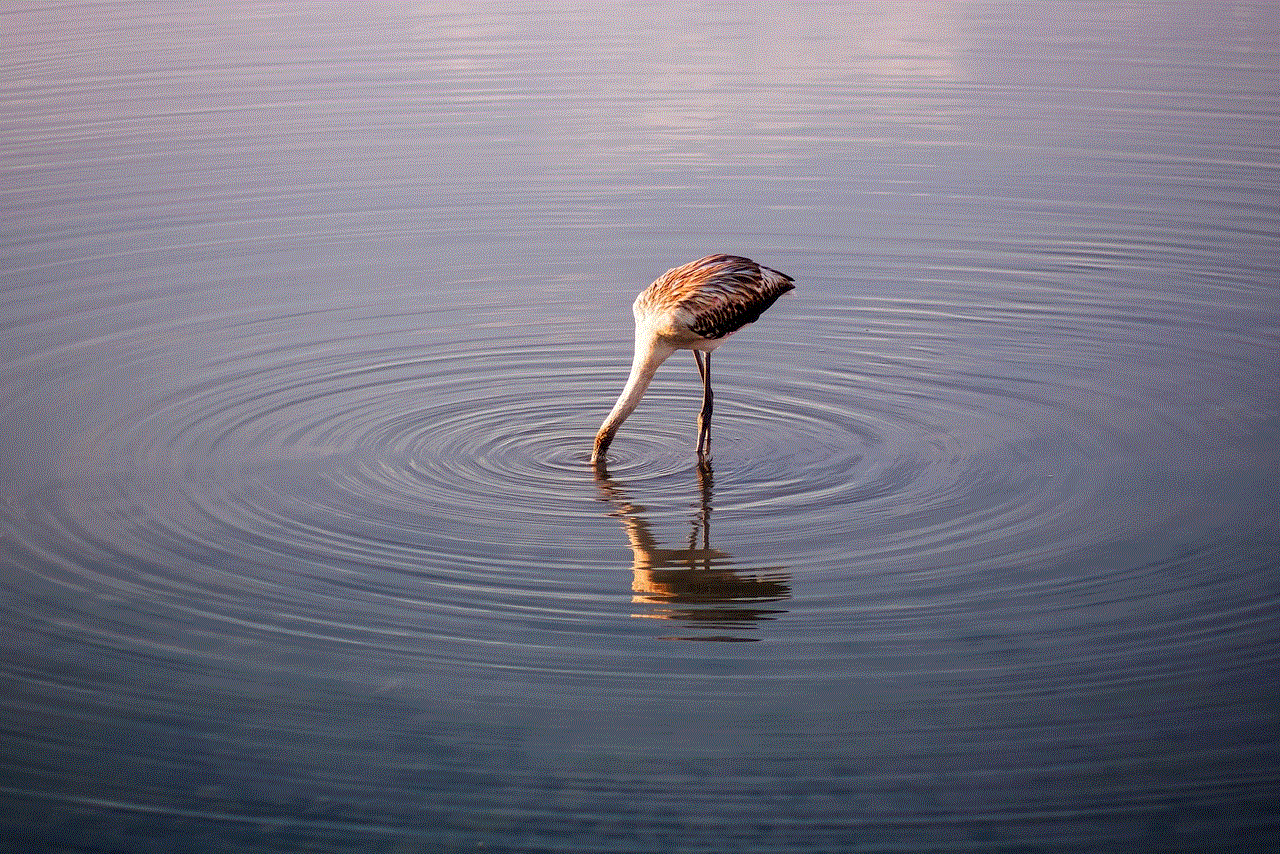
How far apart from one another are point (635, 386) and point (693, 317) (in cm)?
58

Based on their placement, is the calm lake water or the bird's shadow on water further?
the bird's shadow on water

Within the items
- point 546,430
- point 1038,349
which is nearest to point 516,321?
point 546,430

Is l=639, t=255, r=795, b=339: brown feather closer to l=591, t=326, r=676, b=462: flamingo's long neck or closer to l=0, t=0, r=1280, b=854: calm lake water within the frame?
l=591, t=326, r=676, b=462: flamingo's long neck

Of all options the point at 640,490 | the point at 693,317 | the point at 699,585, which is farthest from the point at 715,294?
the point at 699,585

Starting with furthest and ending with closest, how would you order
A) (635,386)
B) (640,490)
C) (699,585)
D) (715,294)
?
(715,294), (635,386), (640,490), (699,585)

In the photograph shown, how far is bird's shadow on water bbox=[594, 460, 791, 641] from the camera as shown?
27.0 ft

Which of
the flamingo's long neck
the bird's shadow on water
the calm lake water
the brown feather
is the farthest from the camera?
the brown feather

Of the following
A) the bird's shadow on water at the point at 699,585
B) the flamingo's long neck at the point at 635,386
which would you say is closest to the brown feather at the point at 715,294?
the flamingo's long neck at the point at 635,386

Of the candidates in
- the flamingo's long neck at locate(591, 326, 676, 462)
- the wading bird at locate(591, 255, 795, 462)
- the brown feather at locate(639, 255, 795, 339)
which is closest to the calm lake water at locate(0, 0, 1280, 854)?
the flamingo's long neck at locate(591, 326, 676, 462)

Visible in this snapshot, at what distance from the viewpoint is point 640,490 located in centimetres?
997

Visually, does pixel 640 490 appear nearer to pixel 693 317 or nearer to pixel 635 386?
pixel 635 386

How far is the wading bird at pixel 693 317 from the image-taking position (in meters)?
10.4

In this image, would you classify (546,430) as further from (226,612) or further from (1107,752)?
(1107,752)

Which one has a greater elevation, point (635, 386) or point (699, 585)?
point (635, 386)
